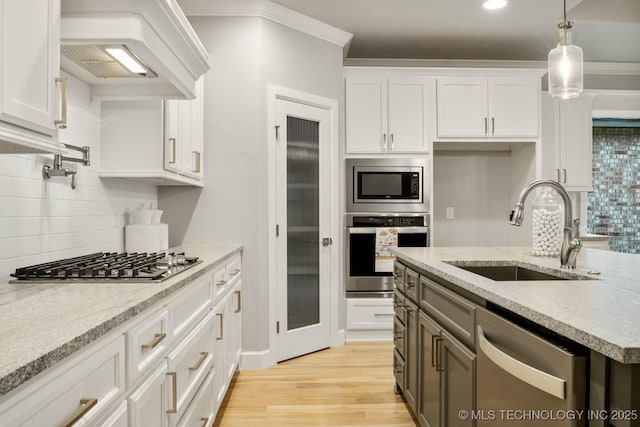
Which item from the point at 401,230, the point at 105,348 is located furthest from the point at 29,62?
the point at 401,230

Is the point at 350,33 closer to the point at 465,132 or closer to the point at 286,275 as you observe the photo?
the point at 465,132

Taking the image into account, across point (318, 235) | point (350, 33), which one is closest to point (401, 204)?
point (318, 235)

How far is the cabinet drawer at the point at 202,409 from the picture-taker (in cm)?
177

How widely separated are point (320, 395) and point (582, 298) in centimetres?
199

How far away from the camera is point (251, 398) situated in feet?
9.20

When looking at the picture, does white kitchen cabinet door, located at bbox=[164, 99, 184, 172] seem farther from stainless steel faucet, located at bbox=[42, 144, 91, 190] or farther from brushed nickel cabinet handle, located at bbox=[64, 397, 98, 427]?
brushed nickel cabinet handle, located at bbox=[64, 397, 98, 427]

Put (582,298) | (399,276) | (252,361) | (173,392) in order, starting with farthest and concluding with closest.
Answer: (252,361) → (399,276) → (173,392) → (582,298)

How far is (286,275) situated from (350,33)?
215 cm

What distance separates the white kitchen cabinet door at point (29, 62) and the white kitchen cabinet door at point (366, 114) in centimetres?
285

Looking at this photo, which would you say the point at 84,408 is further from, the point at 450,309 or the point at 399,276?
the point at 399,276

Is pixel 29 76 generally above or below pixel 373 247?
above

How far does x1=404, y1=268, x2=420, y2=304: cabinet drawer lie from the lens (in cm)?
225

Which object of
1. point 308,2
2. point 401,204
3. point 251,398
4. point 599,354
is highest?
point 308,2

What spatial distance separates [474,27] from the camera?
389 centimetres
